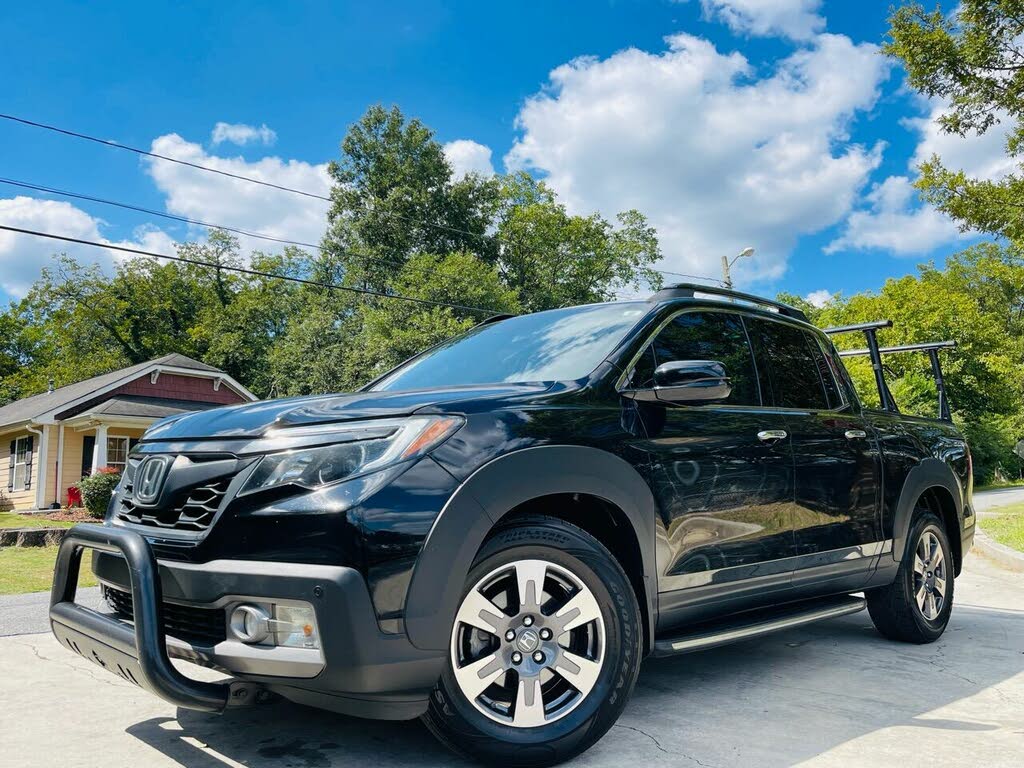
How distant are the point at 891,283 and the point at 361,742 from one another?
4717cm

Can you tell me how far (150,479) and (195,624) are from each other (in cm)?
61

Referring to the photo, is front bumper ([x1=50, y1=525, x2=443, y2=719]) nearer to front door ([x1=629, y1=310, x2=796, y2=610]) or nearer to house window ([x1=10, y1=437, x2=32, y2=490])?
front door ([x1=629, y1=310, x2=796, y2=610])

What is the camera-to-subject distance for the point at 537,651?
292cm

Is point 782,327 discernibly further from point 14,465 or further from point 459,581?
point 14,465

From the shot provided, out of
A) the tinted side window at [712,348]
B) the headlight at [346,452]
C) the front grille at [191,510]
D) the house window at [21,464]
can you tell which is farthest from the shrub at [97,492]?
the headlight at [346,452]

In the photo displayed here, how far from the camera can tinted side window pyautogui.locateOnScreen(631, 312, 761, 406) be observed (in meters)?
3.75

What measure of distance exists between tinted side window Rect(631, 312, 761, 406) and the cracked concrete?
142 centimetres

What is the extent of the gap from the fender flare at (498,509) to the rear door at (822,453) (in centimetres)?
118

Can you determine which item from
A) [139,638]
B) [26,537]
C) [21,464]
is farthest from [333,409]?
[21,464]

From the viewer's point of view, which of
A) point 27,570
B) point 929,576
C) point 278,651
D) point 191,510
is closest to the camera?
point 278,651

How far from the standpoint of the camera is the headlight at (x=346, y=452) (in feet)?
8.74

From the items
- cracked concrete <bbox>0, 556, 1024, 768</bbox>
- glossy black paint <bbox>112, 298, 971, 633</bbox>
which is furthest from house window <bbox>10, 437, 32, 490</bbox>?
glossy black paint <bbox>112, 298, 971, 633</bbox>

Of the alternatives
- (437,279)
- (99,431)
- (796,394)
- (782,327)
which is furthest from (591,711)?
(437,279)

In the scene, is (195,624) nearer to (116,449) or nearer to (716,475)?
(716,475)
